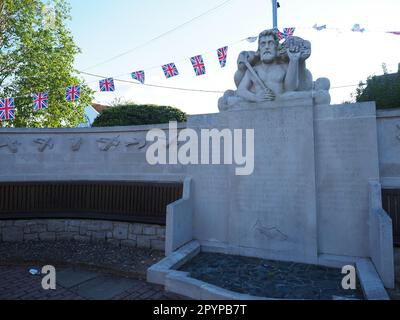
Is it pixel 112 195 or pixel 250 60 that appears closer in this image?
pixel 250 60

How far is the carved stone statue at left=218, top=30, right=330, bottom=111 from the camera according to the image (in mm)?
5434

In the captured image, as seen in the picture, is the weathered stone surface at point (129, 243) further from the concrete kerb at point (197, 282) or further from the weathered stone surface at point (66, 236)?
the concrete kerb at point (197, 282)

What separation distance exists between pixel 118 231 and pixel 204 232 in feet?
7.88

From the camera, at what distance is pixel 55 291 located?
444 cm

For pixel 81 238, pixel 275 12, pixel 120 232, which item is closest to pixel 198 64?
pixel 275 12

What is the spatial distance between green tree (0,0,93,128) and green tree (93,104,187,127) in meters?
5.49

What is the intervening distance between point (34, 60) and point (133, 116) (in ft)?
24.5

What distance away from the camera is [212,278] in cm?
441

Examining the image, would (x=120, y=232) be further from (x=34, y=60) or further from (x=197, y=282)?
(x=34, y=60)

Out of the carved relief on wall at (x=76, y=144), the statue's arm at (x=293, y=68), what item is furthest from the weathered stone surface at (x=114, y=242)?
the statue's arm at (x=293, y=68)
